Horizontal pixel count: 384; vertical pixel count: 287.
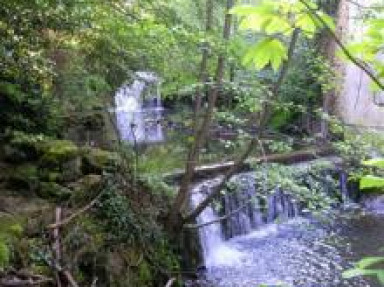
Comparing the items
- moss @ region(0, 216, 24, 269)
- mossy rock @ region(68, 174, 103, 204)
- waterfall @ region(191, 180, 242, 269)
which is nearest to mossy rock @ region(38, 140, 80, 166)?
mossy rock @ region(68, 174, 103, 204)

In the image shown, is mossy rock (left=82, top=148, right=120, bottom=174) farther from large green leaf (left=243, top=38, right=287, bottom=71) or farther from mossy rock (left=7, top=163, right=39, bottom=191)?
large green leaf (left=243, top=38, right=287, bottom=71)

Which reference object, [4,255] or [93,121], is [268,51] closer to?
[4,255]

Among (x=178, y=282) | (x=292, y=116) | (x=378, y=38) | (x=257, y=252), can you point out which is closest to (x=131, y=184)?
(x=178, y=282)

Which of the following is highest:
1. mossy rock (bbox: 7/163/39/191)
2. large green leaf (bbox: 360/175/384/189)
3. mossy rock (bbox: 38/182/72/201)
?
large green leaf (bbox: 360/175/384/189)

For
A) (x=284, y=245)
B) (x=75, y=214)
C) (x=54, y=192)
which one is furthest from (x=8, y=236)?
(x=284, y=245)

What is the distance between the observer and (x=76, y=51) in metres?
6.17

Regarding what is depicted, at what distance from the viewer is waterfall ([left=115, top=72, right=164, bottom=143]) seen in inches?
267

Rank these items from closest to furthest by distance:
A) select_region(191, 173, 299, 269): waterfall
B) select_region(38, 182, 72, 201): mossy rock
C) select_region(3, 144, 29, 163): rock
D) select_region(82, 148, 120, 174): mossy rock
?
select_region(38, 182, 72, 201): mossy rock, select_region(3, 144, 29, 163): rock, select_region(82, 148, 120, 174): mossy rock, select_region(191, 173, 299, 269): waterfall

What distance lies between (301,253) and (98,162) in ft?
10.9

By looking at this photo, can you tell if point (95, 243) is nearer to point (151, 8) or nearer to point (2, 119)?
point (2, 119)

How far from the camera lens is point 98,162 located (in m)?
6.25

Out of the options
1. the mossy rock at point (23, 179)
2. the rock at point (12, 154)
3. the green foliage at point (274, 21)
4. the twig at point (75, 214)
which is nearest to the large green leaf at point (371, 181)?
the green foliage at point (274, 21)

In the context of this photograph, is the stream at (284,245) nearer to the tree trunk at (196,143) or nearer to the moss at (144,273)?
the tree trunk at (196,143)

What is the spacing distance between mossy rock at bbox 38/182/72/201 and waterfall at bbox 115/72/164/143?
1246mm
